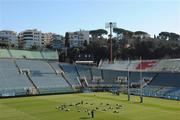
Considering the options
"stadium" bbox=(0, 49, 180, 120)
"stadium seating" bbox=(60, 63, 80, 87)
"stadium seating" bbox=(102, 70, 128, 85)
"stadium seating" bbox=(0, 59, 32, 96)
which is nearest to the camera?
"stadium" bbox=(0, 49, 180, 120)

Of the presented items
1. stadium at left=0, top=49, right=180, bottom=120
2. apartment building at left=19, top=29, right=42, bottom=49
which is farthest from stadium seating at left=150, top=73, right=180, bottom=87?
apartment building at left=19, top=29, right=42, bottom=49

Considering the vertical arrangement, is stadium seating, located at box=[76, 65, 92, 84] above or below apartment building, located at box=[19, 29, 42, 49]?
below

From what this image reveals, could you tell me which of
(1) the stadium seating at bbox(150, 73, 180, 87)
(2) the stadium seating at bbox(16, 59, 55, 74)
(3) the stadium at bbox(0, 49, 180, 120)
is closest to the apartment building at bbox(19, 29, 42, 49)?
(3) the stadium at bbox(0, 49, 180, 120)

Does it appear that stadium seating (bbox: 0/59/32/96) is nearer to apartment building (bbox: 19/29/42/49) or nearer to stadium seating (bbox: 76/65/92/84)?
stadium seating (bbox: 76/65/92/84)

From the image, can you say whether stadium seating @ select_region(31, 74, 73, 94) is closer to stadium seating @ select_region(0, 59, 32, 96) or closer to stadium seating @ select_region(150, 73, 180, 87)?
stadium seating @ select_region(0, 59, 32, 96)

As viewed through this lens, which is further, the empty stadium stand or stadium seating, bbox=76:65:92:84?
stadium seating, bbox=76:65:92:84

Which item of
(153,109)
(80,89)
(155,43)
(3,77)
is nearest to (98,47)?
(155,43)

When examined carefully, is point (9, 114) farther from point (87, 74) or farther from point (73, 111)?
point (87, 74)

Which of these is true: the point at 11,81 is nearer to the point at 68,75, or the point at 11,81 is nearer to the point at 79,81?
the point at 68,75

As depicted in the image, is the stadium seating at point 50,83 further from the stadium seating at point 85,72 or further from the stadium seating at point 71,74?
the stadium seating at point 85,72

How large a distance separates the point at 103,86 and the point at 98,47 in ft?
107

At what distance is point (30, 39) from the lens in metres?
152

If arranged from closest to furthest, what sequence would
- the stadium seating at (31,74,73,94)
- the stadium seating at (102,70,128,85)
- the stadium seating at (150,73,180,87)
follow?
the stadium seating at (150,73,180,87) → the stadium seating at (31,74,73,94) → the stadium seating at (102,70,128,85)

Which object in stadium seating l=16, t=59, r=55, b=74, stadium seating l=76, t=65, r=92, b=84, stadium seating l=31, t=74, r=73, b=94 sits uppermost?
stadium seating l=16, t=59, r=55, b=74
